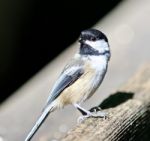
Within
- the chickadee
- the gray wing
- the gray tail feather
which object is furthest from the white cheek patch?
the gray tail feather

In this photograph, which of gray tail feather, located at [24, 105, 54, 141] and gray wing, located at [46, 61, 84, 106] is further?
gray wing, located at [46, 61, 84, 106]

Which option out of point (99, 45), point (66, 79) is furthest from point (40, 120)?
point (99, 45)

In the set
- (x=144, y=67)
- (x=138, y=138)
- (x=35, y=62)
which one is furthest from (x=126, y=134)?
(x=35, y=62)

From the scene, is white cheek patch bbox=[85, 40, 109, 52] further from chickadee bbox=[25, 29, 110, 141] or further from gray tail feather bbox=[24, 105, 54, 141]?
gray tail feather bbox=[24, 105, 54, 141]

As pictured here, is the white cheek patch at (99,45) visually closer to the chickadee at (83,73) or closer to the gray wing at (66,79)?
the chickadee at (83,73)

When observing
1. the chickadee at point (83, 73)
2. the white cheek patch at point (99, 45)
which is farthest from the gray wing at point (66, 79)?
the white cheek patch at point (99, 45)

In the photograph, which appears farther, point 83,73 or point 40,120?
point 83,73

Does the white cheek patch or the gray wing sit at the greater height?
the white cheek patch

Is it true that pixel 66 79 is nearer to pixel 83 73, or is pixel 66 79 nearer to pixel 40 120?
pixel 83 73
